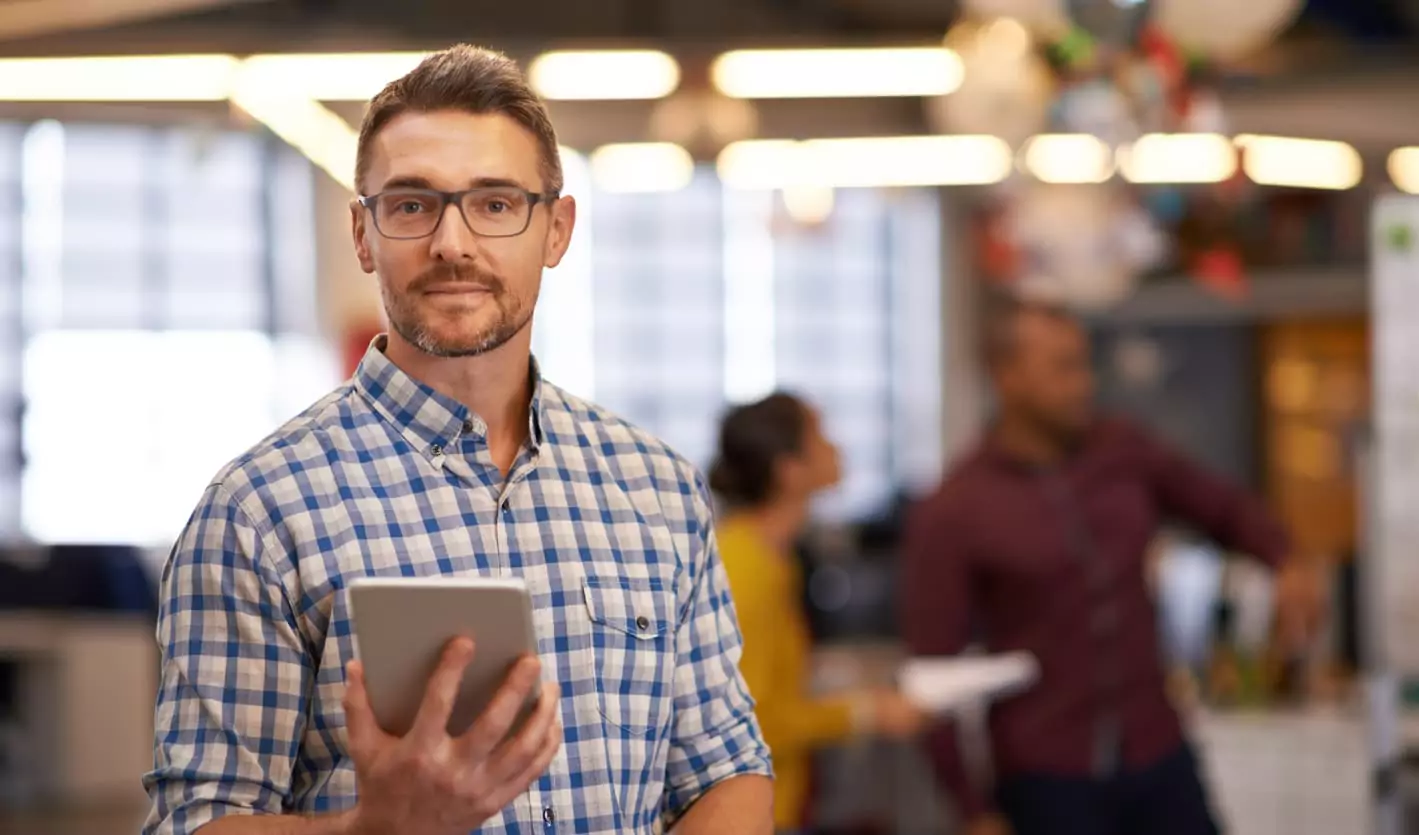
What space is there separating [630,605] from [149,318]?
10.4 meters

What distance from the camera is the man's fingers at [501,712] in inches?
55.9

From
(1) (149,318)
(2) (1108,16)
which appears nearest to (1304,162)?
(2) (1108,16)

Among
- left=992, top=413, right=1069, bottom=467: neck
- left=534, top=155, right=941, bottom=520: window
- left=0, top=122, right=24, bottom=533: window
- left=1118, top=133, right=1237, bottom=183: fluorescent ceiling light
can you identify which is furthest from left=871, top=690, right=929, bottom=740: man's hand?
left=534, top=155, right=941, bottom=520: window

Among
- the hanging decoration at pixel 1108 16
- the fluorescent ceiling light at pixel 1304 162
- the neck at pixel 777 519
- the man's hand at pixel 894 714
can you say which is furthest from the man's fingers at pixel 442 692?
the fluorescent ceiling light at pixel 1304 162

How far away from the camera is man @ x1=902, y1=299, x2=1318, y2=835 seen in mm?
3729

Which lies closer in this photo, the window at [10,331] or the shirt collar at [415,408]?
the shirt collar at [415,408]

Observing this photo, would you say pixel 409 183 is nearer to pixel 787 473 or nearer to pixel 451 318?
pixel 451 318

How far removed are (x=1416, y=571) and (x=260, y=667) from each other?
305cm

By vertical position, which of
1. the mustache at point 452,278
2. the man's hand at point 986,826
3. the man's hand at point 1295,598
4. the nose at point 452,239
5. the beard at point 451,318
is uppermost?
the nose at point 452,239

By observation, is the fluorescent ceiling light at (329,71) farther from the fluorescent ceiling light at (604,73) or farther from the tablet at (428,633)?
the tablet at (428,633)

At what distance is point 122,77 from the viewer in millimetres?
5949

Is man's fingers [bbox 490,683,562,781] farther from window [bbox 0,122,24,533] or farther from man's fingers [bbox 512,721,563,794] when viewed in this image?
window [bbox 0,122,24,533]

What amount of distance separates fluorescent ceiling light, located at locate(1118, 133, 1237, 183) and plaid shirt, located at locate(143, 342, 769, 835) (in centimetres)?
567

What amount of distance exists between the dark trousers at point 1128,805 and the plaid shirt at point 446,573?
1984mm
